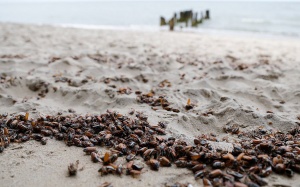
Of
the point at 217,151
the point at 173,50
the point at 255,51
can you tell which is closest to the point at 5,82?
the point at 217,151

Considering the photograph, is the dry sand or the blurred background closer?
the dry sand

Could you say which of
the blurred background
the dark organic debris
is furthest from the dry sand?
the blurred background

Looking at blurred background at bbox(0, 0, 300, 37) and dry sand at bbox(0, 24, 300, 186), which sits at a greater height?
blurred background at bbox(0, 0, 300, 37)

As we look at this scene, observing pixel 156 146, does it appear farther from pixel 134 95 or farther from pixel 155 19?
pixel 155 19

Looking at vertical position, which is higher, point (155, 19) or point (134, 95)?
point (155, 19)

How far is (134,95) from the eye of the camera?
9.87 feet

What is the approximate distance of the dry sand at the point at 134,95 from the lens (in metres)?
1.72

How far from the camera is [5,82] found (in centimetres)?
319

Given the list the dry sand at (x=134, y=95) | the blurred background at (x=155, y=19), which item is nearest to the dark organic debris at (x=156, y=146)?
the dry sand at (x=134, y=95)

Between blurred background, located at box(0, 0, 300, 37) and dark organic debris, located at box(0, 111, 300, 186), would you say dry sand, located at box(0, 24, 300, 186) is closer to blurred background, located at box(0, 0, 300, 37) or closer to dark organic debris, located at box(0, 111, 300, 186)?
dark organic debris, located at box(0, 111, 300, 186)

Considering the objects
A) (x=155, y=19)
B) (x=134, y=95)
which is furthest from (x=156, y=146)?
(x=155, y=19)

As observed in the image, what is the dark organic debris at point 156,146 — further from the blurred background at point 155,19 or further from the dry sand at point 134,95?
the blurred background at point 155,19

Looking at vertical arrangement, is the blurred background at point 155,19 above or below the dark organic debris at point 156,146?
above

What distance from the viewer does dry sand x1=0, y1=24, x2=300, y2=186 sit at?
172 cm
